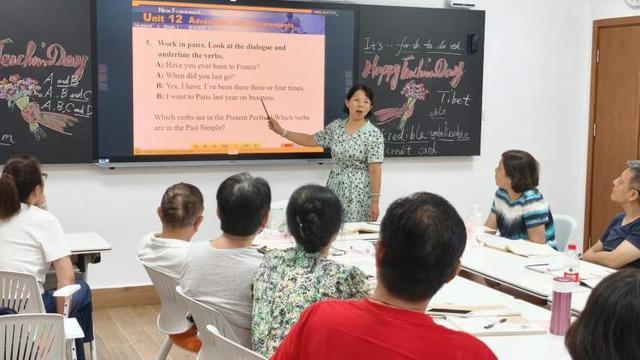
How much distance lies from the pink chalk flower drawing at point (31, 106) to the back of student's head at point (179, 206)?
7.03 feet

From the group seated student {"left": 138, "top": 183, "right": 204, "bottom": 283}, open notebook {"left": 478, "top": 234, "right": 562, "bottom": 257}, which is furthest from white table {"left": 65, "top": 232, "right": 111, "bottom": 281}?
open notebook {"left": 478, "top": 234, "right": 562, "bottom": 257}

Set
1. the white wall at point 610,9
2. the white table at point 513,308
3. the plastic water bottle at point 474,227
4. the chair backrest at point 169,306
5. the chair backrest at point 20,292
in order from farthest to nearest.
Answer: the white wall at point 610,9 → the plastic water bottle at point 474,227 → the chair backrest at point 169,306 → the chair backrest at point 20,292 → the white table at point 513,308

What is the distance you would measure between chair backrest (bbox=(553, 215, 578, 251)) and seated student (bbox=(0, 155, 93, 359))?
111 inches

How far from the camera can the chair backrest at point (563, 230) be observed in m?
4.55

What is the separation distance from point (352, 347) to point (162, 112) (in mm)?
3961

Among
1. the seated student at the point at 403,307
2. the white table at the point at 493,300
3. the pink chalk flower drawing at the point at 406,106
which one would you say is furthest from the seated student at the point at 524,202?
the seated student at the point at 403,307

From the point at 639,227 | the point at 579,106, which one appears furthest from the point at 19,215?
the point at 579,106

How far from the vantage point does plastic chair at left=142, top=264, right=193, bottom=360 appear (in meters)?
3.12

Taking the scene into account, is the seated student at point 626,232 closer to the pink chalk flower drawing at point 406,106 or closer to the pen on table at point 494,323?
the pen on table at point 494,323

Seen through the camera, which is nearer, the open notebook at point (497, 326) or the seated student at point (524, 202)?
the open notebook at point (497, 326)

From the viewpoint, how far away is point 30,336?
2.44 metres

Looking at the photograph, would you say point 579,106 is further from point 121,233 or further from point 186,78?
point 121,233

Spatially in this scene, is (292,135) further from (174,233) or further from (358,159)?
(174,233)

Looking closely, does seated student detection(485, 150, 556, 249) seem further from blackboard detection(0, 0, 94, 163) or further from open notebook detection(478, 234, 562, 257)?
blackboard detection(0, 0, 94, 163)
